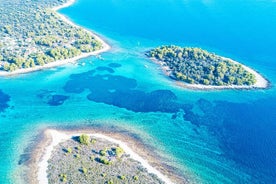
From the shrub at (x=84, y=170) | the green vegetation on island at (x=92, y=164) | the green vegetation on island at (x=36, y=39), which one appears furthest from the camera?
the green vegetation on island at (x=36, y=39)

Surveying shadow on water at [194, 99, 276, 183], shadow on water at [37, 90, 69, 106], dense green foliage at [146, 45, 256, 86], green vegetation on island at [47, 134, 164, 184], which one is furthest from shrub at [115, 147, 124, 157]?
dense green foliage at [146, 45, 256, 86]

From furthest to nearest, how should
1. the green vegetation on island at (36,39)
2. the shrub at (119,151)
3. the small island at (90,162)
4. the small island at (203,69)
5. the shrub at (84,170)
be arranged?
the green vegetation on island at (36,39)
the small island at (203,69)
the shrub at (119,151)
the shrub at (84,170)
the small island at (90,162)

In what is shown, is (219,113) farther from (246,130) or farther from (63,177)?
(63,177)

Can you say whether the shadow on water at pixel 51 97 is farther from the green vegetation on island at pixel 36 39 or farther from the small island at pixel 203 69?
the small island at pixel 203 69

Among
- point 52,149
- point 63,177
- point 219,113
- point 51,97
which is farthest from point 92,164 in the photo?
point 219,113

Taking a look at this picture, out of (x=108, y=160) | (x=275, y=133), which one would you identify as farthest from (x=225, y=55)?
(x=108, y=160)

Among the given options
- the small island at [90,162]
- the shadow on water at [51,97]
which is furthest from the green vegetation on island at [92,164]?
the shadow on water at [51,97]

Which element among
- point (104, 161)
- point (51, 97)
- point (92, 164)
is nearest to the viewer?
point (92, 164)
